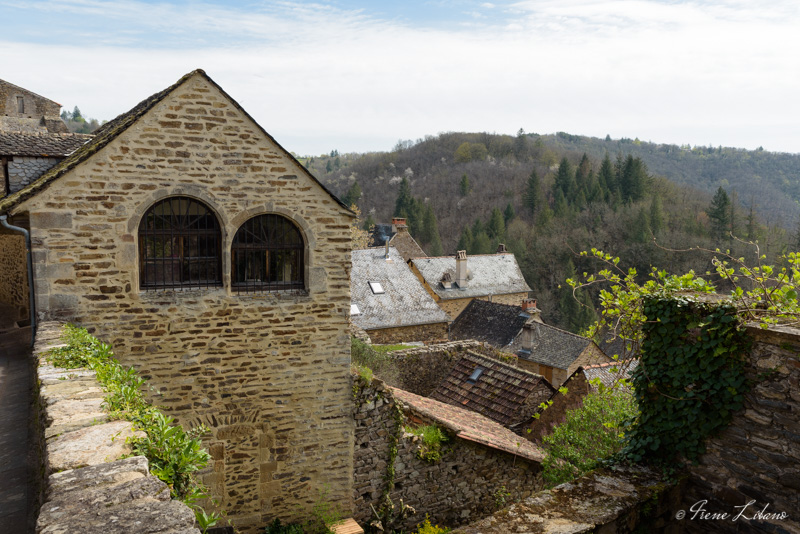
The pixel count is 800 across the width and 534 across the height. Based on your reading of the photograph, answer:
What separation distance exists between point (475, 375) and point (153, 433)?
12474mm

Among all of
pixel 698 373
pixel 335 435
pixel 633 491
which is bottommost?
pixel 335 435

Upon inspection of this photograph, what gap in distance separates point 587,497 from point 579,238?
63811 millimetres

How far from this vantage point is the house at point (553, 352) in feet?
92.8

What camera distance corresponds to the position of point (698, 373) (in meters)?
5.28

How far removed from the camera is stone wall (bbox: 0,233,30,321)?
12008 mm

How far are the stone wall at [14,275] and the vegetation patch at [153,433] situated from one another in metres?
7.49

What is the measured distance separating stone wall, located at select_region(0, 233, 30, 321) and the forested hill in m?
33.6

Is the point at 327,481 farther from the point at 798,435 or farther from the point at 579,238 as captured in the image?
the point at 579,238

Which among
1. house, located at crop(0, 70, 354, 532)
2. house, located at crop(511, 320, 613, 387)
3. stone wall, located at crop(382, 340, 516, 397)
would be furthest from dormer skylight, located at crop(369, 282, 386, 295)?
house, located at crop(0, 70, 354, 532)

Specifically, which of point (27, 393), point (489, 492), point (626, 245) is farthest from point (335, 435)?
point (626, 245)

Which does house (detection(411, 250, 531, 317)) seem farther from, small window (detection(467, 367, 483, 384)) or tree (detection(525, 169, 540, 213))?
tree (detection(525, 169, 540, 213))

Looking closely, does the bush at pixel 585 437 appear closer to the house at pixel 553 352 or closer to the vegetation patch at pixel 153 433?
the vegetation patch at pixel 153 433

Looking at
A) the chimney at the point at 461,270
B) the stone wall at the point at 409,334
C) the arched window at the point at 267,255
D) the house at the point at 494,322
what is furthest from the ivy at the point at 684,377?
the chimney at the point at 461,270

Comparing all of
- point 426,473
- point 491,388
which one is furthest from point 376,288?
point 426,473
